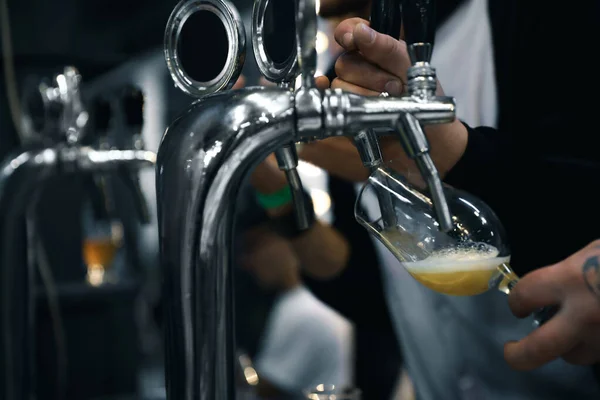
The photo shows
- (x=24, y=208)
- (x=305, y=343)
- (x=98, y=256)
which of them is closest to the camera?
(x=24, y=208)

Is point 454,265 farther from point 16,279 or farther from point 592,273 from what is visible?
point 16,279

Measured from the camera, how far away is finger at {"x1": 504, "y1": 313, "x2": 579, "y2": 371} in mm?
669

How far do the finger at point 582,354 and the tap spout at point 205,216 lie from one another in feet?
1.11

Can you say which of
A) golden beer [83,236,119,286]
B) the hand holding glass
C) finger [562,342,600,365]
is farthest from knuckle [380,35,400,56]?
golden beer [83,236,119,286]

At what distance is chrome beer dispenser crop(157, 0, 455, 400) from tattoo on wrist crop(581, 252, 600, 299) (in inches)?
9.0

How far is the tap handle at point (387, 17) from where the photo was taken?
0.61 meters

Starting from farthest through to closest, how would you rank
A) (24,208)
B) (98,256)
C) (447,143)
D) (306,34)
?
(98,256), (24,208), (447,143), (306,34)

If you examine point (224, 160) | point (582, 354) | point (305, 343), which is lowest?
point (305, 343)

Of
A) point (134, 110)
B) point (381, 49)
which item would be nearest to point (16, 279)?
point (134, 110)

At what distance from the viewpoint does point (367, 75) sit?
2.24 ft

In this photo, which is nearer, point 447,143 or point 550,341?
point 550,341

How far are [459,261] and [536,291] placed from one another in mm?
96

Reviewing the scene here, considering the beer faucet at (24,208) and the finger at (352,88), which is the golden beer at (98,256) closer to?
the beer faucet at (24,208)

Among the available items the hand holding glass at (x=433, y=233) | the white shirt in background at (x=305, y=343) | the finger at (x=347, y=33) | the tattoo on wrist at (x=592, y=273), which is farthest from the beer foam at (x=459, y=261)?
the white shirt in background at (x=305, y=343)
